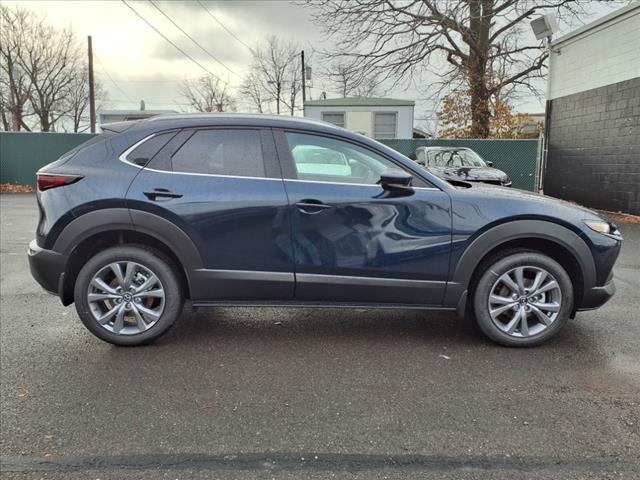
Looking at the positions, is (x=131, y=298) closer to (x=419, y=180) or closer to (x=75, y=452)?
(x=75, y=452)

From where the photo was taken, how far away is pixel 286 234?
3.67 metres

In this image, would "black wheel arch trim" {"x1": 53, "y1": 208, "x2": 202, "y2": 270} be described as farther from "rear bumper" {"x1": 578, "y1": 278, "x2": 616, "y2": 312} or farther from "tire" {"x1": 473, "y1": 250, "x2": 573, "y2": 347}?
"rear bumper" {"x1": 578, "y1": 278, "x2": 616, "y2": 312}

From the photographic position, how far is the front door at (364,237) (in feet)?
12.0

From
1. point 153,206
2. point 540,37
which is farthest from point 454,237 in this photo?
point 540,37

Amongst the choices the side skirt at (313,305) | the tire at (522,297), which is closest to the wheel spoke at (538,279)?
the tire at (522,297)

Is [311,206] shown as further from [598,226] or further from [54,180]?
[598,226]

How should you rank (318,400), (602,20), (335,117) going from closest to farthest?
(318,400), (602,20), (335,117)

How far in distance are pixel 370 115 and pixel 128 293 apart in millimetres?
19105

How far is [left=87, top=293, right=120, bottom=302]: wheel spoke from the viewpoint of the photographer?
146 inches

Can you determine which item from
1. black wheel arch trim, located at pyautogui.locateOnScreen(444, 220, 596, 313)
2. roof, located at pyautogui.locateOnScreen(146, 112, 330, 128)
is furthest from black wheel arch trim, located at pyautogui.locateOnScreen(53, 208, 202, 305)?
black wheel arch trim, located at pyautogui.locateOnScreen(444, 220, 596, 313)

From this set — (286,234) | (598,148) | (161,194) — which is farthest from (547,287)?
(598,148)

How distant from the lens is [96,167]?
12.1 feet

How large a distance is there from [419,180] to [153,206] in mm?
1980

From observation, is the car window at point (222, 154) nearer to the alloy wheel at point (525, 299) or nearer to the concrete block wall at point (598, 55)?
the alloy wheel at point (525, 299)
